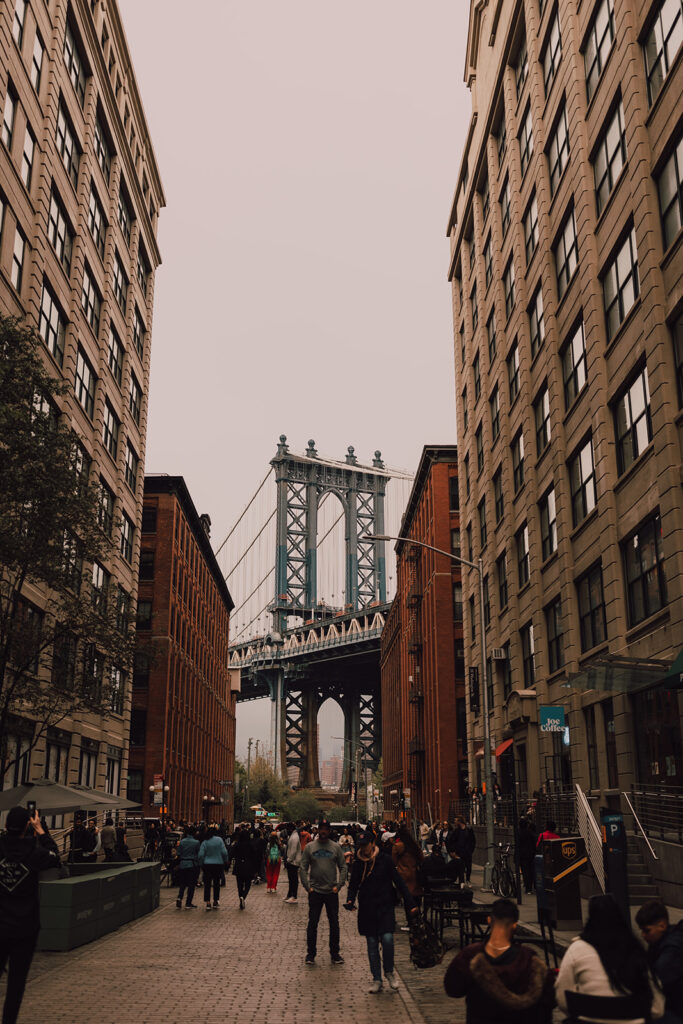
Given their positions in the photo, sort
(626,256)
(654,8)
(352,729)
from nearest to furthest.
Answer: (654,8), (626,256), (352,729)

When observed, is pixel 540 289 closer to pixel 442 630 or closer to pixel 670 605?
pixel 670 605

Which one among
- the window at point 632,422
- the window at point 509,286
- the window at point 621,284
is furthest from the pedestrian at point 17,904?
the window at point 509,286

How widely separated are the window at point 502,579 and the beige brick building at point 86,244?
15.2m

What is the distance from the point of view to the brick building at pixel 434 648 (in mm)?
64250

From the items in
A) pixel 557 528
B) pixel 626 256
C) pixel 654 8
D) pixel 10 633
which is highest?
pixel 654 8

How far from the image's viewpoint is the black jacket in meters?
8.51

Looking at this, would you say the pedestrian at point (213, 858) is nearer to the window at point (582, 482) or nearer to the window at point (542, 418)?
the window at point (582, 482)

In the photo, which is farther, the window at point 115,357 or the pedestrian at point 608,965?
the window at point 115,357

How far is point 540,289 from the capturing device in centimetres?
3472

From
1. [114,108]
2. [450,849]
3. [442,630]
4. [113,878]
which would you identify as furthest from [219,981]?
[442,630]

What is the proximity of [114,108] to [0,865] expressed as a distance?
140ft

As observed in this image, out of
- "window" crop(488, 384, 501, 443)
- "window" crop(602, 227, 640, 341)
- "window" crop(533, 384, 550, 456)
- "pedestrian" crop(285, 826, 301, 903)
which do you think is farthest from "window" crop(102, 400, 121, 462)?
"window" crop(602, 227, 640, 341)

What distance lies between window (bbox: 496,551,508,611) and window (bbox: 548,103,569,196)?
1432 cm

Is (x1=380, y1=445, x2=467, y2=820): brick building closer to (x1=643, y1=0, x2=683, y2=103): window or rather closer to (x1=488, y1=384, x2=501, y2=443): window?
(x1=488, y1=384, x2=501, y2=443): window
